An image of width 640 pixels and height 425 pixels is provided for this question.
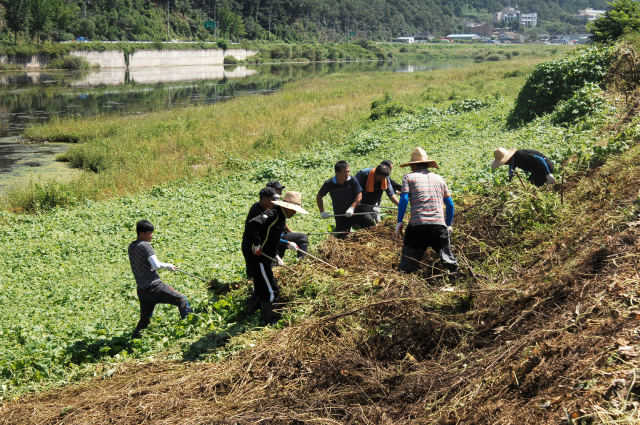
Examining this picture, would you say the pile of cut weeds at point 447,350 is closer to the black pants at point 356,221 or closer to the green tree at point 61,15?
the black pants at point 356,221

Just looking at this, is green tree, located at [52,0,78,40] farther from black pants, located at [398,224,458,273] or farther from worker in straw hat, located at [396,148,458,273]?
black pants, located at [398,224,458,273]

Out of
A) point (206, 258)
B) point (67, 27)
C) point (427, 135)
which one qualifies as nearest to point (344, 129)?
point (427, 135)

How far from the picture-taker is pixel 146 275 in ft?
22.8

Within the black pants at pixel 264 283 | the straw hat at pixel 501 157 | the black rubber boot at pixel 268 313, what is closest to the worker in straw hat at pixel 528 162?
the straw hat at pixel 501 157

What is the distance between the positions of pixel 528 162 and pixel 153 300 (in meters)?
6.22

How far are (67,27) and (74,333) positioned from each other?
86658 millimetres

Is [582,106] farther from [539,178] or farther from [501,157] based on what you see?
[501,157]

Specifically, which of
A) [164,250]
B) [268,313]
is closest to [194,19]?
[164,250]

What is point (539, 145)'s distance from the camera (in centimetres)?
1291

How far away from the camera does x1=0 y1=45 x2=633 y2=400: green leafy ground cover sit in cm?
662

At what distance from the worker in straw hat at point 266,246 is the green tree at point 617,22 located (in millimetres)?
21401

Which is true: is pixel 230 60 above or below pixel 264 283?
above

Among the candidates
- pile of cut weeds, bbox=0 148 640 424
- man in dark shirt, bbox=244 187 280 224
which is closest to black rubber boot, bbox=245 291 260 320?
pile of cut weeds, bbox=0 148 640 424

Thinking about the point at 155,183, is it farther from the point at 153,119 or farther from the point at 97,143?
the point at 153,119
